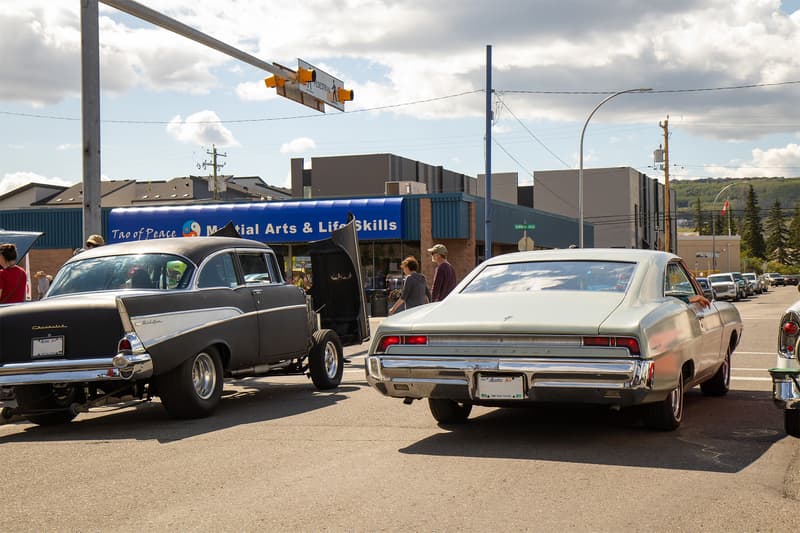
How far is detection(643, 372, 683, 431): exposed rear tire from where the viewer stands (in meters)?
7.65

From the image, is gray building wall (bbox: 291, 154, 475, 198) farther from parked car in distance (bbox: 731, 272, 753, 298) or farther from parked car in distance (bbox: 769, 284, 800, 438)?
parked car in distance (bbox: 769, 284, 800, 438)

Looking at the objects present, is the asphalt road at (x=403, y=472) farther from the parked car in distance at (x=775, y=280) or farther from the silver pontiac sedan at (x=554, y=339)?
the parked car in distance at (x=775, y=280)

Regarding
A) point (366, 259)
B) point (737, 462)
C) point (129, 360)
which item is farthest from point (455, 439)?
point (366, 259)

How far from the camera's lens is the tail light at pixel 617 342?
22.5ft


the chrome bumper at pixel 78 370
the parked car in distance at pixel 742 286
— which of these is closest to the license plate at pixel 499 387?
the chrome bumper at pixel 78 370

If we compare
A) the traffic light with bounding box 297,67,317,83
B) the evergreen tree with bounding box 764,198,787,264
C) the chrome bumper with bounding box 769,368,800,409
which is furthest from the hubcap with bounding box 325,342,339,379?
the evergreen tree with bounding box 764,198,787,264

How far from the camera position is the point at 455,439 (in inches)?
307

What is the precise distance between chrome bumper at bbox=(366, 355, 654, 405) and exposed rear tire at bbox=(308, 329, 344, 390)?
4.23 metres

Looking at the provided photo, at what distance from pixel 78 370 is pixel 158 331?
79cm

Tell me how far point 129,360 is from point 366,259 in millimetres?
33954

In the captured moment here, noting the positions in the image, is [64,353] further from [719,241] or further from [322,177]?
[719,241]

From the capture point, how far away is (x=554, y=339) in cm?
702

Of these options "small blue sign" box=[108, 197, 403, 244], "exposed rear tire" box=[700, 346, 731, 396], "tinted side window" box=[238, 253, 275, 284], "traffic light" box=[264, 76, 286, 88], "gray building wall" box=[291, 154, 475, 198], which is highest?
"gray building wall" box=[291, 154, 475, 198]

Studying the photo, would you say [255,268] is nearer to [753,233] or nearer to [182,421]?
[182,421]
